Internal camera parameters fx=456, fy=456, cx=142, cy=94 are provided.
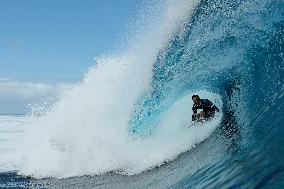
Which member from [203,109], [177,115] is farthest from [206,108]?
[177,115]

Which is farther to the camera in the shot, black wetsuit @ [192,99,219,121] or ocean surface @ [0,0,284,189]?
black wetsuit @ [192,99,219,121]

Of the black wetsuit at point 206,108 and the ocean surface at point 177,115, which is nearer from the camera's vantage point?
the ocean surface at point 177,115

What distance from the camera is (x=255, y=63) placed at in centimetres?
1370

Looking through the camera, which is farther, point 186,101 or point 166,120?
point 186,101

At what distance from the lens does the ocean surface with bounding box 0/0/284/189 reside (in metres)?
9.95

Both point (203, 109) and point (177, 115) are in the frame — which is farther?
point (177, 115)

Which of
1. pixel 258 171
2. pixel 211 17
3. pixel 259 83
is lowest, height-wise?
pixel 258 171

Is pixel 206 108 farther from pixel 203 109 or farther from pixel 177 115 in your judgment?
pixel 177 115

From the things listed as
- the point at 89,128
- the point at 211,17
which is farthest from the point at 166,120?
the point at 211,17

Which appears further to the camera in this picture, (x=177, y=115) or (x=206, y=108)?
(x=177, y=115)

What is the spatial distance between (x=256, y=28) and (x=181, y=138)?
4.00 m

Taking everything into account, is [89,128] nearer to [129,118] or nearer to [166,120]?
[129,118]

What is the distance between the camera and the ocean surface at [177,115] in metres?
9.95

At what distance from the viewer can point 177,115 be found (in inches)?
709
